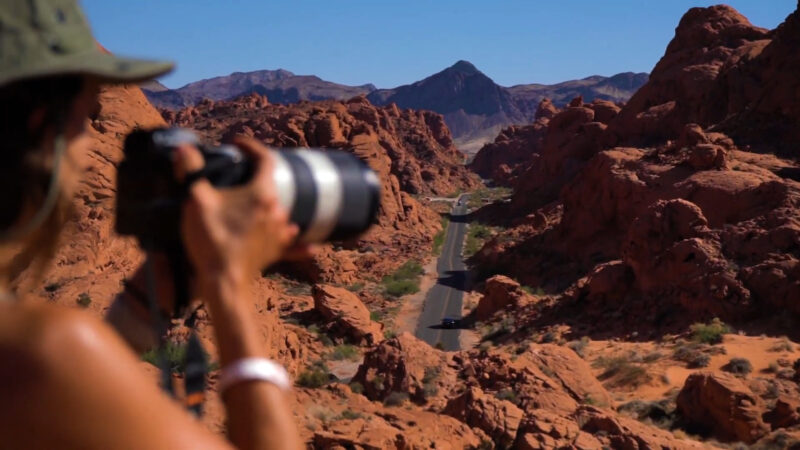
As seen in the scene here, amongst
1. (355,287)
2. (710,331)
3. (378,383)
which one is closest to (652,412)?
(378,383)

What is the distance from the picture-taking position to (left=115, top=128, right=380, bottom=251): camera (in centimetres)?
127

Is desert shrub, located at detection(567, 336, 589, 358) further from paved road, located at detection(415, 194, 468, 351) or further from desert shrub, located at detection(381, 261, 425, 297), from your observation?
desert shrub, located at detection(381, 261, 425, 297)

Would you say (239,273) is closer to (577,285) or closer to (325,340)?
(325,340)

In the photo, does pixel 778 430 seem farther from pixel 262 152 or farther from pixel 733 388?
pixel 262 152

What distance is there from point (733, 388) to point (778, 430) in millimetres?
908

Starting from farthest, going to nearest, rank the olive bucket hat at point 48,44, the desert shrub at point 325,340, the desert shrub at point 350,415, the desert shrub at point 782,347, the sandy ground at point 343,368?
the desert shrub at point 325,340
the sandy ground at point 343,368
the desert shrub at point 782,347
the desert shrub at point 350,415
the olive bucket hat at point 48,44

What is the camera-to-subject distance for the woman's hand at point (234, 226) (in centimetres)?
114

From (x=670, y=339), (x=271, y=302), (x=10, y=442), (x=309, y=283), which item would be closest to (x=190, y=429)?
(x=10, y=442)

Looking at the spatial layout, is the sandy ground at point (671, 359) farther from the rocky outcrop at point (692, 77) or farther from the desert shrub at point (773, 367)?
the rocky outcrop at point (692, 77)

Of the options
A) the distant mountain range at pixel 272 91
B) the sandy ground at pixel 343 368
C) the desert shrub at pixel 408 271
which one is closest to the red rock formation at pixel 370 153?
the desert shrub at pixel 408 271

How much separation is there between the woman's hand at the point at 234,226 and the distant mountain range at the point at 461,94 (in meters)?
151

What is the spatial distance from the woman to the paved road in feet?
67.8

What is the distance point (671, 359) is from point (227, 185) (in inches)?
641

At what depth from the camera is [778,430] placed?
10.2 m
